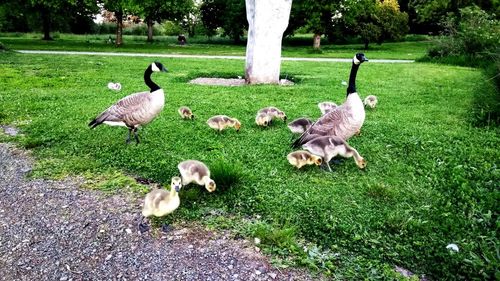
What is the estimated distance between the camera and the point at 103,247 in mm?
4270

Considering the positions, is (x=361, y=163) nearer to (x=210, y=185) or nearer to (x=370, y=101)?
(x=210, y=185)

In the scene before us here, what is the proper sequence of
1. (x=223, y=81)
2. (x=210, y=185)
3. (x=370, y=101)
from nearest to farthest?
(x=210, y=185) < (x=370, y=101) < (x=223, y=81)

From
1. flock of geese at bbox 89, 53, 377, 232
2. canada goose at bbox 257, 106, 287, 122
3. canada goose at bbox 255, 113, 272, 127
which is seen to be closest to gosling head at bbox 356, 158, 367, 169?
flock of geese at bbox 89, 53, 377, 232

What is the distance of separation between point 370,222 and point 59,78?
42.8 ft

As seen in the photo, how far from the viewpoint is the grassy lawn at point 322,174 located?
4211 millimetres

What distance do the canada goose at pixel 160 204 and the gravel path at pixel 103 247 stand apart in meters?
0.19

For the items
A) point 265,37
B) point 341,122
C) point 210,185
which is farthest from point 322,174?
point 265,37

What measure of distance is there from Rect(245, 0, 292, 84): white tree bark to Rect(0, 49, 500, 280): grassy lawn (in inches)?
99.7

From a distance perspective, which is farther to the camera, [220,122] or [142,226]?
[220,122]

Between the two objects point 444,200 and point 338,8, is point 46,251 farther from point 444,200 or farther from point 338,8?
point 338,8

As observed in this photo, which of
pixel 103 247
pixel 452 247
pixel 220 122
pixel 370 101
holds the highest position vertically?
pixel 370 101

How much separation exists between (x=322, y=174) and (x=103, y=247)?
3058 mm

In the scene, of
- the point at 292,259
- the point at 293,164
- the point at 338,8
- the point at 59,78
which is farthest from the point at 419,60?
the point at 292,259

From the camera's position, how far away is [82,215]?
487 centimetres
